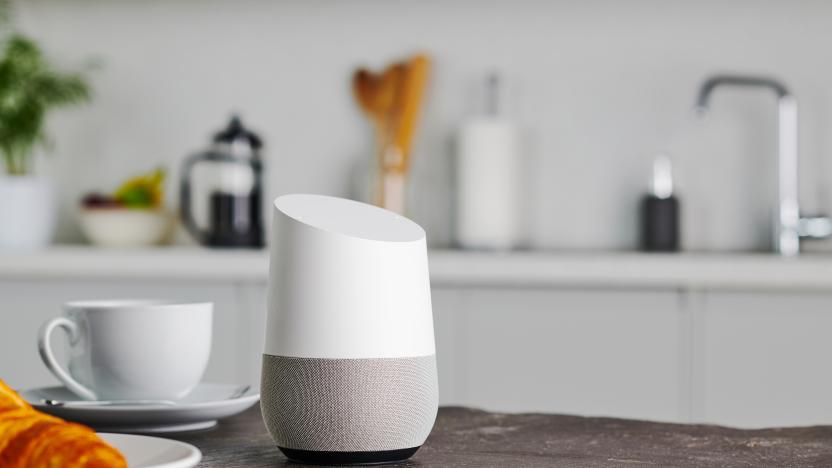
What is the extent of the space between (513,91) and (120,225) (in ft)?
3.31

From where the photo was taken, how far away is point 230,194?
2.45 metres

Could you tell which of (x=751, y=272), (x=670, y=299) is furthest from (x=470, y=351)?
(x=751, y=272)

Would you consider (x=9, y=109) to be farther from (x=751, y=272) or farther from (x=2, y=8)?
(x=751, y=272)

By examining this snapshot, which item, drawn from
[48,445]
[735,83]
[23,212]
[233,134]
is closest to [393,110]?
[233,134]

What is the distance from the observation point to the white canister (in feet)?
8.14

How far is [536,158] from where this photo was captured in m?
2.64

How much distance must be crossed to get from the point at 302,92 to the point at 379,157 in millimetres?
286

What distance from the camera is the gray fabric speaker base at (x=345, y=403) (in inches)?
25.1

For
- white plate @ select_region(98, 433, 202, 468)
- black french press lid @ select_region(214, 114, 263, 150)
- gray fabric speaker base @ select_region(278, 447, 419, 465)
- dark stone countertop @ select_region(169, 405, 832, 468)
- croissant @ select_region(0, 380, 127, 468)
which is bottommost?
dark stone countertop @ select_region(169, 405, 832, 468)

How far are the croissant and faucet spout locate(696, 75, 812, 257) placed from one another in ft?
6.92

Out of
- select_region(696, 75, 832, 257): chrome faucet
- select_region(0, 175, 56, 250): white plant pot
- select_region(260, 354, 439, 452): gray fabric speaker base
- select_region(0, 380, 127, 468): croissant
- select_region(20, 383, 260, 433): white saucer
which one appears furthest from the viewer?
select_region(0, 175, 56, 250): white plant pot

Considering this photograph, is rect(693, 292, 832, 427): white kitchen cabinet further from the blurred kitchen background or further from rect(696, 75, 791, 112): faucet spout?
rect(696, 75, 791, 112): faucet spout

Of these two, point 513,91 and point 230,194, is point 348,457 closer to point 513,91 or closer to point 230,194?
point 230,194

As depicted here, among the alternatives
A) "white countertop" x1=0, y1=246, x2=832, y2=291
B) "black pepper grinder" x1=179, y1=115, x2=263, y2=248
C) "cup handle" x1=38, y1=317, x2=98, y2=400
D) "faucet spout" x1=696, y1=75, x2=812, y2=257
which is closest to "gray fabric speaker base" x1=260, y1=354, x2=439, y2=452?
"cup handle" x1=38, y1=317, x2=98, y2=400
